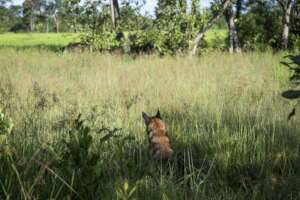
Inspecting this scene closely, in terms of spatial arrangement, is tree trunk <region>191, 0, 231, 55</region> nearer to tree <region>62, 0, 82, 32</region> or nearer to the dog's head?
tree <region>62, 0, 82, 32</region>

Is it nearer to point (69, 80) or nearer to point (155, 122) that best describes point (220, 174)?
point (155, 122)

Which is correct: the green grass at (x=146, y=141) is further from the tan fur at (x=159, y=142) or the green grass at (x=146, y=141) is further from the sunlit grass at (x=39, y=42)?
the sunlit grass at (x=39, y=42)

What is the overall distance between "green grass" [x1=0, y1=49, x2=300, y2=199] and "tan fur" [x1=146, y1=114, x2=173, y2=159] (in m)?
0.08

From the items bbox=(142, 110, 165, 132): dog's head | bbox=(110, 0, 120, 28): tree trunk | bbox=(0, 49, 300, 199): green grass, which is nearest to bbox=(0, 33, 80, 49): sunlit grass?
bbox=(110, 0, 120, 28): tree trunk

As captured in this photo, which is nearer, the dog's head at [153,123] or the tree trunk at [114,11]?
the dog's head at [153,123]

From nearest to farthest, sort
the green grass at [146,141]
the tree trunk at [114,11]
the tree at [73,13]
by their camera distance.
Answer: the green grass at [146,141] → the tree at [73,13] → the tree trunk at [114,11]

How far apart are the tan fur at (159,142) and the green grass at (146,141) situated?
0.08 m

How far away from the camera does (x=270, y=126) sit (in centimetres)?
434

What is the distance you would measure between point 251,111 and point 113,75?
398 cm

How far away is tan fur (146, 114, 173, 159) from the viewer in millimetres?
3367

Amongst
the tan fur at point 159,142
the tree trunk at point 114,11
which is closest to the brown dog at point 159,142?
the tan fur at point 159,142

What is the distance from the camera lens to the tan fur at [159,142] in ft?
11.0

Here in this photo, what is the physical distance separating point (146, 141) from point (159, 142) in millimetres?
589

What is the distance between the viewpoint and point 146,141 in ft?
13.0
